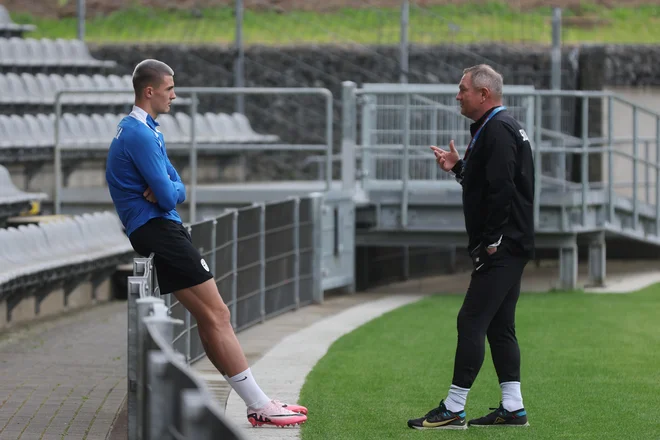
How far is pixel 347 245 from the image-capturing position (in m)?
14.5

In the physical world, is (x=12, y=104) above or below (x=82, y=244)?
above

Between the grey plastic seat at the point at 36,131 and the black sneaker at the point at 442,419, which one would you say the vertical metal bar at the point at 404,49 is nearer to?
the grey plastic seat at the point at 36,131

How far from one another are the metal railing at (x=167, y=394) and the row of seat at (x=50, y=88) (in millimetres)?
11415

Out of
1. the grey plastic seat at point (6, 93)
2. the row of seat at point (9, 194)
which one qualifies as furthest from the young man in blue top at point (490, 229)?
the grey plastic seat at point (6, 93)

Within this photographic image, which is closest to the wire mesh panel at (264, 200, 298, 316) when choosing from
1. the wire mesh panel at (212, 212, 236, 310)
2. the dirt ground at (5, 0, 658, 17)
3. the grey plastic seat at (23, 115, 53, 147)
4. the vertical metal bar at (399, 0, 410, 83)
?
the wire mesh panel at (212, 212, 236, 310)

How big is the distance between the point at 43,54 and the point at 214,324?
1255cm

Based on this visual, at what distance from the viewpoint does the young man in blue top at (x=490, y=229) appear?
6.60 m

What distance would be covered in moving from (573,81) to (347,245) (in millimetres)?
7458

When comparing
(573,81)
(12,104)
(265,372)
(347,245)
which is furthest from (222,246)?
(573,81)

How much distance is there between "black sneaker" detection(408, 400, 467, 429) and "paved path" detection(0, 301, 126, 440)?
160 centimetres

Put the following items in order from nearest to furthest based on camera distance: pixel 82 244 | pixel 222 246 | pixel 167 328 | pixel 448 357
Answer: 1. pixel 167 328
2. pixel 448 357
3. pixel 222 246
4. pixel 82 244

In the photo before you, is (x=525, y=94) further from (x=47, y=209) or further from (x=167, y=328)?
(x=167, y=328)

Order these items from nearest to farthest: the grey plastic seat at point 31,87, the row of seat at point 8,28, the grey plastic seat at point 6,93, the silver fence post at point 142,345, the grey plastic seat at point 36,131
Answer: the silver fence post at point 142,345 → the grey plastic seat at point 36,131 → the grey plastic seat at point 6,93 → the grey plastic seat at point 31,87 → the row of seat at point 8,28

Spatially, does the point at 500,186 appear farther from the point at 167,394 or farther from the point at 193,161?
the point at 193,161
